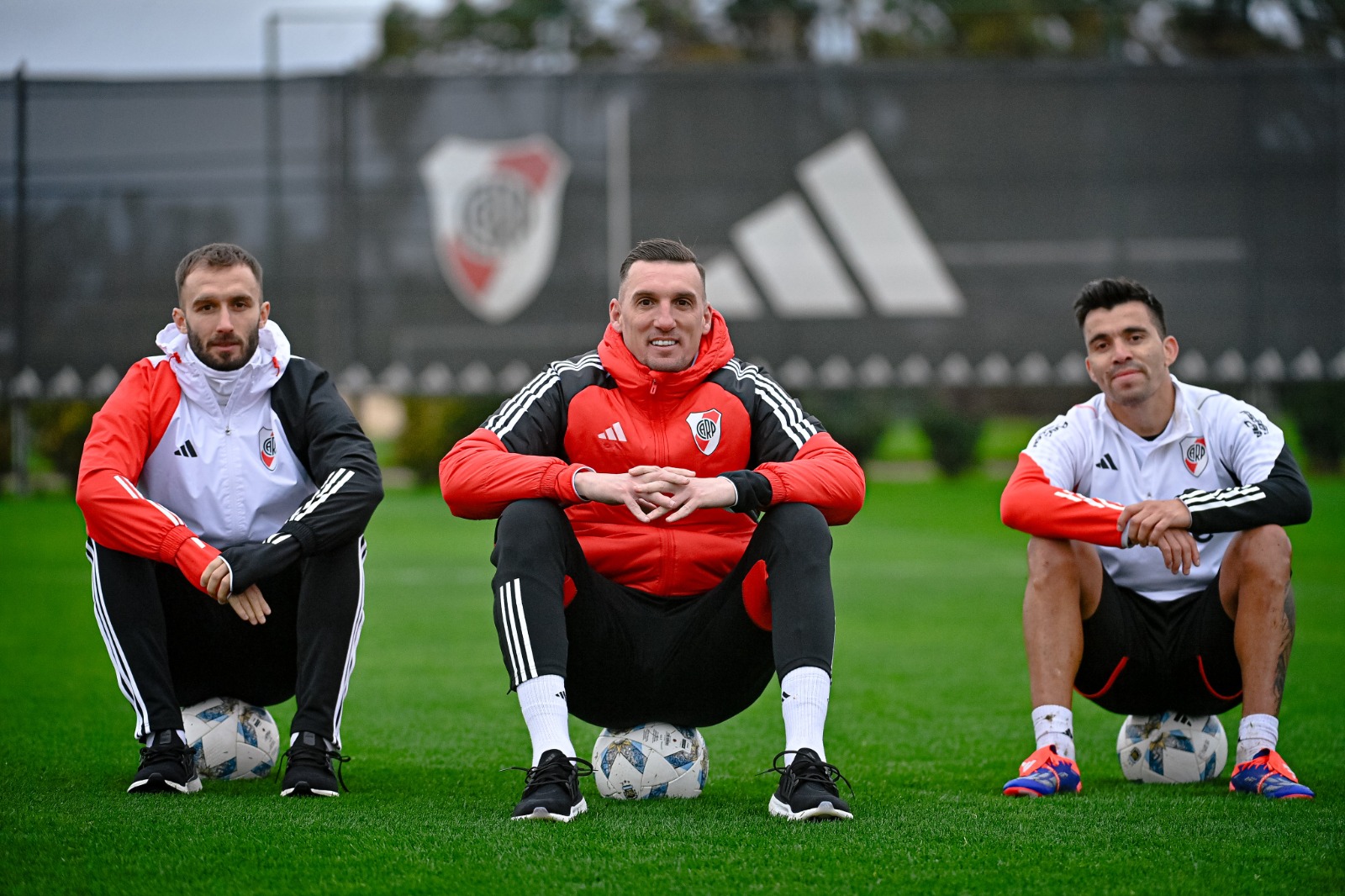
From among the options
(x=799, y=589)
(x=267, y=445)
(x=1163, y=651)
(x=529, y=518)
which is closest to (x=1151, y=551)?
(x=1163, y=651)

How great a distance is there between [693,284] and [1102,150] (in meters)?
12.8

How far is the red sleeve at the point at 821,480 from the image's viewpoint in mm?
3541

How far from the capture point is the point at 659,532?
3770mm

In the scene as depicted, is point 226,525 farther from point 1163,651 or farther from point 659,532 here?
point 1163,651

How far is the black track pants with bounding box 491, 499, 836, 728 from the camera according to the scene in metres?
3.45

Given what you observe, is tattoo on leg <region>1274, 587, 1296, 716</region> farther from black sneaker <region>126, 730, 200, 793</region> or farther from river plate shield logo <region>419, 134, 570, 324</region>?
river plate shield logo <region>419, 134, 570, 324</region>

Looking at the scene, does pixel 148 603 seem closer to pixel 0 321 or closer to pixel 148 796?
pixel 148 796

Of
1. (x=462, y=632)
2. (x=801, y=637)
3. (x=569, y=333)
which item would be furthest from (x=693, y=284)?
(x=569, y=333)

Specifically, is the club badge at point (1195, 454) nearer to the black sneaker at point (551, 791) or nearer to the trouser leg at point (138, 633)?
the black sneaker at point (551, 791)

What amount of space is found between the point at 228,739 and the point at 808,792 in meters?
1.71

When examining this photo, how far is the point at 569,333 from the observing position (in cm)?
1552

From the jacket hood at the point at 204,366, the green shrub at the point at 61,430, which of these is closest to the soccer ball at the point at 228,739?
the jacket hood at the point at 204,366

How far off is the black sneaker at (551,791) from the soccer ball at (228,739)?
1.05m

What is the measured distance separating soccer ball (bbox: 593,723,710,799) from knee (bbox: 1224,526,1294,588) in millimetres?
1570
